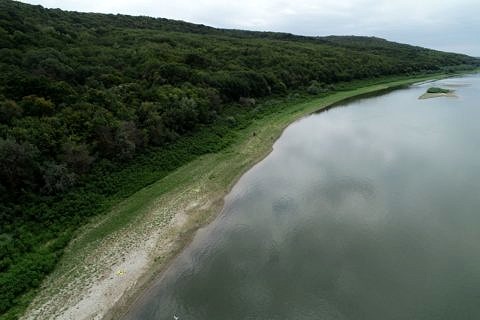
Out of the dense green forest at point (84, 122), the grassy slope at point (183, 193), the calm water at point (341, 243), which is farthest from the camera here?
the dense green forest at point (84, 122)

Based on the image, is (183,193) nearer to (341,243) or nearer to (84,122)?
(84,122)

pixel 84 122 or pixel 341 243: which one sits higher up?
pixel 84 122

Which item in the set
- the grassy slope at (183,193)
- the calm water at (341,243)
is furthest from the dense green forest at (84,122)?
the calm water at (341,243)

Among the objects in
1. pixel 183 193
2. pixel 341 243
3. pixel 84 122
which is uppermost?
pixel 84 122

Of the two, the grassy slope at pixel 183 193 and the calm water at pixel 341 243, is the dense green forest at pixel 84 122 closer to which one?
the grassy slope at pixel 183 193

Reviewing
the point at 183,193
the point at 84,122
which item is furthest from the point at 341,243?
the point at 84,122

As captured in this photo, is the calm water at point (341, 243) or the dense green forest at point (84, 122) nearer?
the calm water at point (341, 243)
